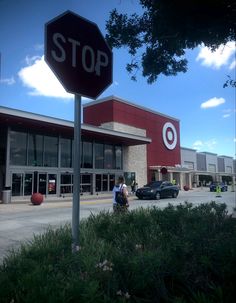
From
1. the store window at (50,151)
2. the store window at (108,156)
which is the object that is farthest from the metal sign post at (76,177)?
the store window at (108,156)

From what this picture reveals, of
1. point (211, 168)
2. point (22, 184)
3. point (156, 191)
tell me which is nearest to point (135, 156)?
point (156, 191)

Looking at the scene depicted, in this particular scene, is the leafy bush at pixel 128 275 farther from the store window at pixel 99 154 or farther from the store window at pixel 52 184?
the store window at pixel 99 154

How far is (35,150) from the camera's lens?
103 feet

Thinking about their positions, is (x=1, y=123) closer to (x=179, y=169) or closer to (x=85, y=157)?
(x=85, y=157)

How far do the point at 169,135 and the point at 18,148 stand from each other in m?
30.1

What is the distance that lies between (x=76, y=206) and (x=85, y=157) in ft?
110

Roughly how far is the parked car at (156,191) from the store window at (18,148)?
415 inches

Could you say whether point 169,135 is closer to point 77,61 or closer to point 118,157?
point 118,157

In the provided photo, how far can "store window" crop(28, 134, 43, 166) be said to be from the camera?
3075cm

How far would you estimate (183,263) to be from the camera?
3.44 meters

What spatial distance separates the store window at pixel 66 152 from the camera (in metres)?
34.0

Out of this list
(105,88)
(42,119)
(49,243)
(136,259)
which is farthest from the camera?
(42,119)

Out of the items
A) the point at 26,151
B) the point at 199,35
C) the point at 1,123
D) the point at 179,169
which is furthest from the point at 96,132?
the point at 199,35

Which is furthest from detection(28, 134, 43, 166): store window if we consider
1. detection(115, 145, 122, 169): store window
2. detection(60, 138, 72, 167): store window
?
detection(115, 145, 122, 169): store window
